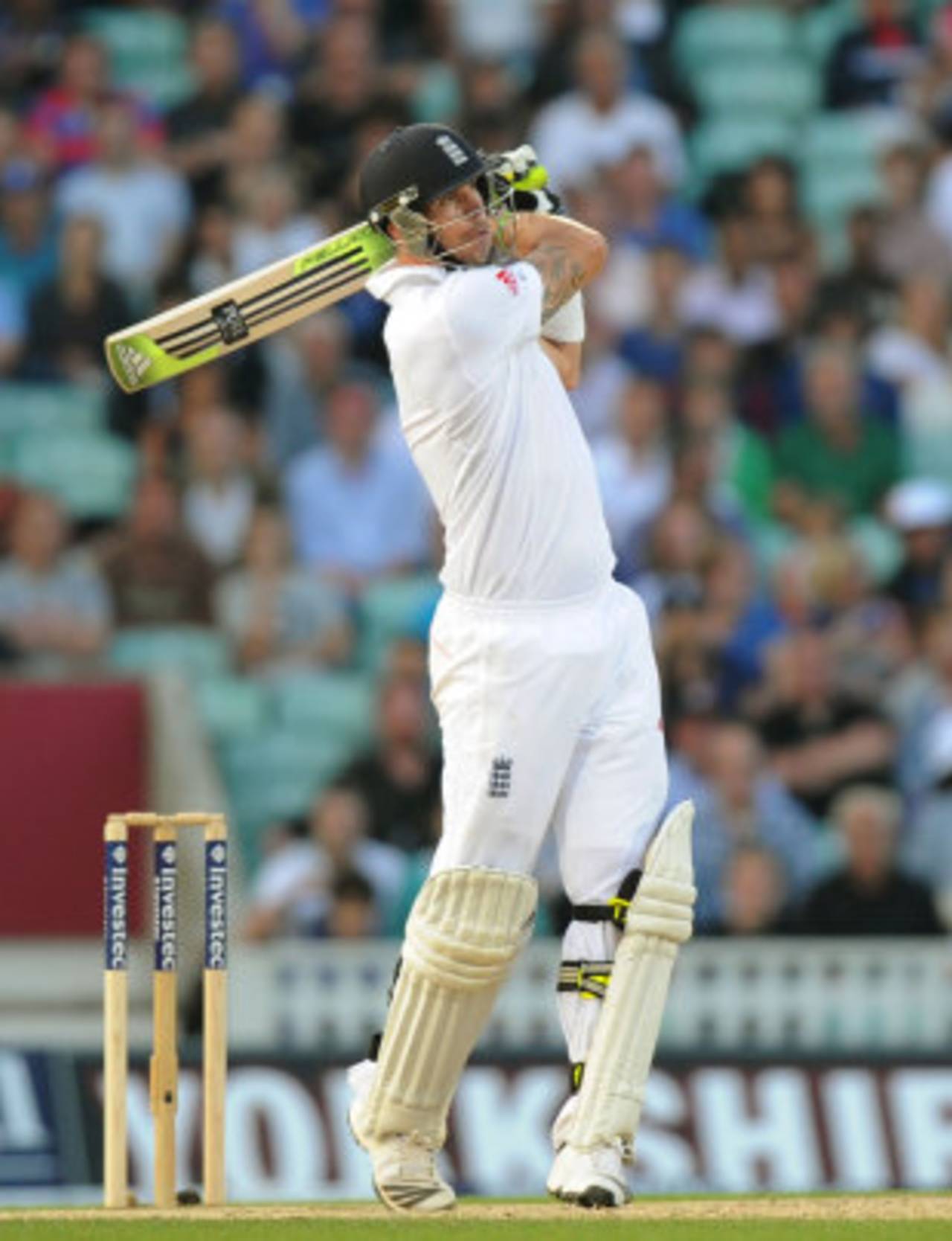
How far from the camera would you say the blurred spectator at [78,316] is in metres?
12.7

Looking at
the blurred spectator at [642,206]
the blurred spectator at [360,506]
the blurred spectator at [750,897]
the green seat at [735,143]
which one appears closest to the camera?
the blurred spectator at [750,897]

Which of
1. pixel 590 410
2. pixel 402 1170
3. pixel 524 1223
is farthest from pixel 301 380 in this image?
pixel 524 1223

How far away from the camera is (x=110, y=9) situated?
1391cm

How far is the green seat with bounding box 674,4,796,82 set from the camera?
1391cm

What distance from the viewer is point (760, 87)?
13.9 metres

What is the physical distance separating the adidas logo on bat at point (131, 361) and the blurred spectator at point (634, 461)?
16.0 feet

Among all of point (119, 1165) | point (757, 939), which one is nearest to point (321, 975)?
→ point (757, 939)

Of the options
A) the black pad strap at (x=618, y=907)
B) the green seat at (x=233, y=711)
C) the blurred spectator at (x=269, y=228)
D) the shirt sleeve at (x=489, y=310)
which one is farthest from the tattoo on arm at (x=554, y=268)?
the blurred spectator at (x=269, y=228)

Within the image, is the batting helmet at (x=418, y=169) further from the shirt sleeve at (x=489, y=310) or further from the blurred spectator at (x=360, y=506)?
the blurred spectator at (x=360, y=506)

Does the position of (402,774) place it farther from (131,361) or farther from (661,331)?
(131,361)

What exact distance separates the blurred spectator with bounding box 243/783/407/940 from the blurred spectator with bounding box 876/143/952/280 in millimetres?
3200

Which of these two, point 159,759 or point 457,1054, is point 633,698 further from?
point 159,759

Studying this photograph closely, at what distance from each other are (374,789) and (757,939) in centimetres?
121

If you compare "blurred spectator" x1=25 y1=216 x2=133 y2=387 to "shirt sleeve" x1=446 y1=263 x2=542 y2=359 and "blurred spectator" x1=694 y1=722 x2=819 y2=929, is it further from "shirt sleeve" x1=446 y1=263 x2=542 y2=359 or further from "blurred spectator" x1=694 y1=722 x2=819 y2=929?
"shirt sleeve" x1=446 y1=263 x2=542 y2=359
